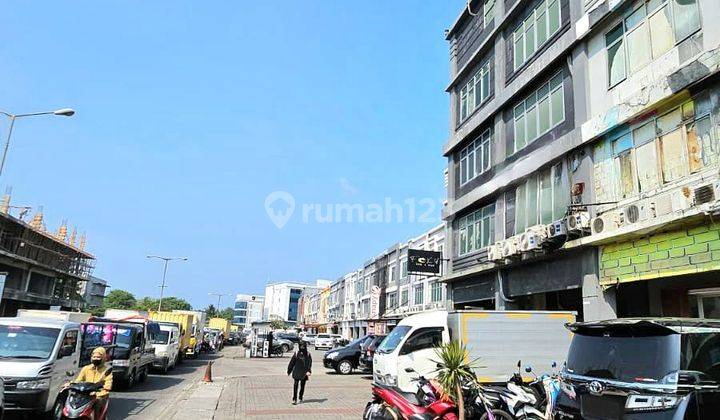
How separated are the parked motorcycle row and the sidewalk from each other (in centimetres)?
A: 446

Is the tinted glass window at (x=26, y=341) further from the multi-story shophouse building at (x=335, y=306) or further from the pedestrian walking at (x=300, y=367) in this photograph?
the multi-story shophouse building at (x=335, y=306)

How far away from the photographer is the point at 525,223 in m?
19.2

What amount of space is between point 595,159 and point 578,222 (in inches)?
79.5

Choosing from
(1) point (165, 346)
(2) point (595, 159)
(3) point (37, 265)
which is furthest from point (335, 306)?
(2) point (595, 159)

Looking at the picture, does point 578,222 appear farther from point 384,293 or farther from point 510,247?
point 384,293

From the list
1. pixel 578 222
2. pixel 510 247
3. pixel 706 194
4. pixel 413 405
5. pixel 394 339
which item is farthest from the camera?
pixel 510 247

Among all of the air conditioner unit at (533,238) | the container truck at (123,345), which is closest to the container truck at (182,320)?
the container truck at (123,345)

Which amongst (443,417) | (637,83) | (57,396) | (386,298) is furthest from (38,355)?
(386,298)

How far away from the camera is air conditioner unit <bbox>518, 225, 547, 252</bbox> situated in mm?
16781

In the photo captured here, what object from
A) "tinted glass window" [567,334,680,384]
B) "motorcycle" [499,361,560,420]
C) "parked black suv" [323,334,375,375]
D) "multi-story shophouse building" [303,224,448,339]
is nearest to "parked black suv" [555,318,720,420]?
"tinted glass window" [567,334,680,384]

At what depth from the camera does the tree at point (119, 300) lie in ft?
399

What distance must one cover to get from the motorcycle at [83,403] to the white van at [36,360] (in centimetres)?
159

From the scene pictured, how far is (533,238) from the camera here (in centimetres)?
1708

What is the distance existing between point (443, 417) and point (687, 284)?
10.8 metres
